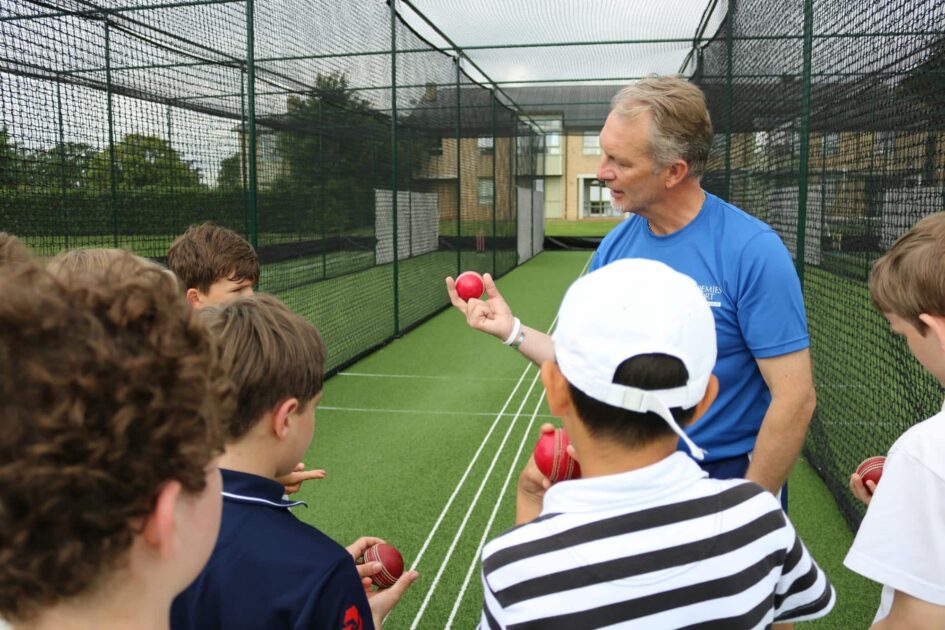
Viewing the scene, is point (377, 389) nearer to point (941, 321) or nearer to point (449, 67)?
point (941, 321)

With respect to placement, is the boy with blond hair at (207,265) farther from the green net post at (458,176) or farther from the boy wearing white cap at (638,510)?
the green net post at (458,176)

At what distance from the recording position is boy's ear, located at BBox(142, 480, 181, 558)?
3.01 feet

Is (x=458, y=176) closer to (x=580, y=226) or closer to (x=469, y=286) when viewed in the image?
(x=469, y=286)

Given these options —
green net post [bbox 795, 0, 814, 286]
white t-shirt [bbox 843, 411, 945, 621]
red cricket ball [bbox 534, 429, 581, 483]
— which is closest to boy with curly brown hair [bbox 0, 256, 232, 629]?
red cricket ball [bbox 534, 429, 581, 483]

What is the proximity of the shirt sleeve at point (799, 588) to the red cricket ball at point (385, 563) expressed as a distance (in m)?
1.28

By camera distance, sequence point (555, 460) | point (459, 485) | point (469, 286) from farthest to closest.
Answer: point (459, 485) → point (469, 286) → point (555, 460)

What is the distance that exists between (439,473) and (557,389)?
4003 millimetres

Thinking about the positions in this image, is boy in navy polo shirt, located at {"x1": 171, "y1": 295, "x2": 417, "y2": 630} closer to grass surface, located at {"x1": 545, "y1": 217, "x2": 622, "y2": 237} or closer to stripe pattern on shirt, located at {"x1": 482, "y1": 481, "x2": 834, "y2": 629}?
stripe pattern on shirt, located at {"x1": 482, "y1": 481, "x2": 834, "y2": 629}

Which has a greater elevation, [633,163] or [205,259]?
[633,163]

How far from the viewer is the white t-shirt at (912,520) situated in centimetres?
145

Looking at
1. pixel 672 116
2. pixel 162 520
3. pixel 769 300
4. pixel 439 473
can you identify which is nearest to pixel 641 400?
pixel 162 520

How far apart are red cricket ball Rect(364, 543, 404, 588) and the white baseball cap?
1333 mm

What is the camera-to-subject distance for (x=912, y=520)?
1473 millimetres

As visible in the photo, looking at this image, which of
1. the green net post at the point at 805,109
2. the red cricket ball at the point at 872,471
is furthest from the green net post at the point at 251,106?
the red cricket ball at the point at 872,471
